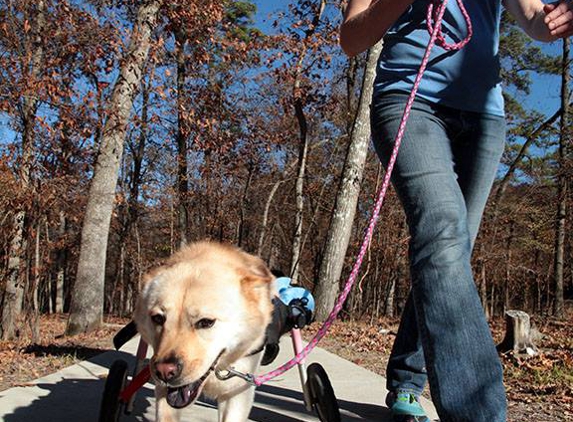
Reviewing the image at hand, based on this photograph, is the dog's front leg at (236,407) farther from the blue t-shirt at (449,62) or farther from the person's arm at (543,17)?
the person's arm at (543,17)

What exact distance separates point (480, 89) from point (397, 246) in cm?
1104

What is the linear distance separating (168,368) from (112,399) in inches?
24.8

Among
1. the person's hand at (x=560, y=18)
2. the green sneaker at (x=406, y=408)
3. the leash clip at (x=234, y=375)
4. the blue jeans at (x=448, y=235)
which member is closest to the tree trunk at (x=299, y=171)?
the green sneaker at (x=406, y=408)

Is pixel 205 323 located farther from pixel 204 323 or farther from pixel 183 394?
pixel 183 394

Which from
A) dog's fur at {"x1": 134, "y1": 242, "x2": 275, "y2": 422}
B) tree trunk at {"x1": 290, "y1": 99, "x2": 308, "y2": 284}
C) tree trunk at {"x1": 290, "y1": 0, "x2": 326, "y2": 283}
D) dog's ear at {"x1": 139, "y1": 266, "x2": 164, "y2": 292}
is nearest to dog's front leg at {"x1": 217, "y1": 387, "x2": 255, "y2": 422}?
dog's fur at {"x1": 134, "y1": 242, "x2": 275, "y2": 422}

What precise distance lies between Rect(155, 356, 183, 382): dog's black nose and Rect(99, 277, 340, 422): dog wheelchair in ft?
0.98

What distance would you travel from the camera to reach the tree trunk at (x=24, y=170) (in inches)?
296

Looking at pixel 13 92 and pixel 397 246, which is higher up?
pixel 13 92

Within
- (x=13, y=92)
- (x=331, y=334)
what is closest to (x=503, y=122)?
(x=331, y=334)

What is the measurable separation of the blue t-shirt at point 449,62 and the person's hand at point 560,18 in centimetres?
34

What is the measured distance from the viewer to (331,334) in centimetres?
820

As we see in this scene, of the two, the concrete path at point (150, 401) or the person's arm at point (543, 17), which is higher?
the person's arm at point (543, 17)

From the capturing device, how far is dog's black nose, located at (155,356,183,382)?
201 cm

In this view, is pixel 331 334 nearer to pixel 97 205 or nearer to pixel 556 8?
pixel 97 205
